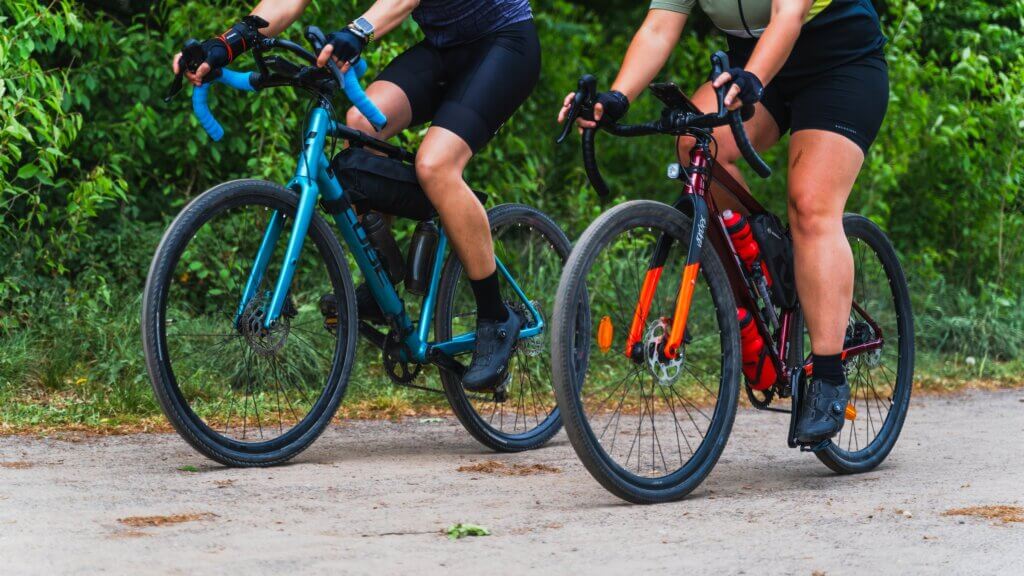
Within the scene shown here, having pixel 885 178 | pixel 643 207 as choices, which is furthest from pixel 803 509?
pixel 885 178

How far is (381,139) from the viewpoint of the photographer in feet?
15.7

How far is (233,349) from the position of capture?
471 centimetres

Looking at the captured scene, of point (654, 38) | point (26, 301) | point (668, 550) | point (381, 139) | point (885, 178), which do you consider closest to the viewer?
point (668, 550)

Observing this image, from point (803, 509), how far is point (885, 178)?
15.2 ft

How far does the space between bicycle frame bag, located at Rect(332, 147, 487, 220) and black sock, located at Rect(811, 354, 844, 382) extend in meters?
1.43

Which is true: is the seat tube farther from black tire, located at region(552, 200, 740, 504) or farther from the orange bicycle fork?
the orange bicycle fork

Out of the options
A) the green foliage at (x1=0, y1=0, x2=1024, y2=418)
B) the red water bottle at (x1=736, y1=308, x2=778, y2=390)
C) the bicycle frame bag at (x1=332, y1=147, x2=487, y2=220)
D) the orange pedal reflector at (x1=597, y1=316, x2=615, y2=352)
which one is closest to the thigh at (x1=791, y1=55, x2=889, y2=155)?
the red water bottle at (x1=736, y1=308, x2=778, y2=390)

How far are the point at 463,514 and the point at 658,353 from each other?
2.56ft

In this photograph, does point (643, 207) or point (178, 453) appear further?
point (178, 453)

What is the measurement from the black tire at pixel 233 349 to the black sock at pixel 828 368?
1.52m

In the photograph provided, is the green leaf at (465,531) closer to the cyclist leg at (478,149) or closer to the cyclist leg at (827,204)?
the cyclist leg at (478,149)

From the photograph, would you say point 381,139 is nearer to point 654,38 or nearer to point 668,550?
point 654,38

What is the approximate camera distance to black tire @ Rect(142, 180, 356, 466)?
4082mm

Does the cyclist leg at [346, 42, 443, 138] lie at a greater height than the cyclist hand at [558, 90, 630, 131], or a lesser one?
greater
